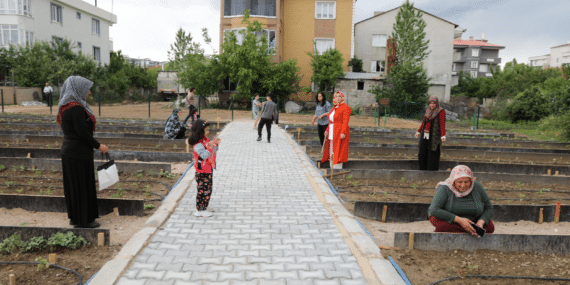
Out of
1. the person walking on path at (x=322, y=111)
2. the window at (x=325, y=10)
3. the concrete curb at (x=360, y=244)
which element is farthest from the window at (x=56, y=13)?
the concrete curb at (x=360, y=244)

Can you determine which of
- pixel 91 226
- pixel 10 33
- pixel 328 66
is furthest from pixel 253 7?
pixel 91 226

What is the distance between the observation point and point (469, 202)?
14.5 ft

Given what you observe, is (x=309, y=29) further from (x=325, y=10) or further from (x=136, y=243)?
(x=136, y=243)

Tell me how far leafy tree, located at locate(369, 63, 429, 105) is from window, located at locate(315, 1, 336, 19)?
7.30 metres

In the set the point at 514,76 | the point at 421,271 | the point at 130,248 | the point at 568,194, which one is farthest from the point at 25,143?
the point at 514,76

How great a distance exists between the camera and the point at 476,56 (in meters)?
69.6

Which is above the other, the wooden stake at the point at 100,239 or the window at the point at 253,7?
the window at the point at 253,7

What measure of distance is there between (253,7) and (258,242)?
94.9ft

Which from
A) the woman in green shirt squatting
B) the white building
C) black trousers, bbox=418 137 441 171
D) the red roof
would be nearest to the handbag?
the woman in green shirt squatting

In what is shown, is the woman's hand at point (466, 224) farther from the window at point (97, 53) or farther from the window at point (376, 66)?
the window at point (97, 53)

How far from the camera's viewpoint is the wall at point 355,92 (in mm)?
31359

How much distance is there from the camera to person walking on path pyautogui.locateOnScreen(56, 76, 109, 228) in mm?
4586

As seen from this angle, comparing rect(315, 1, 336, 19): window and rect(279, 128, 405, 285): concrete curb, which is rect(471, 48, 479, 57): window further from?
rect(279, 128, 405, 285): concrete curb

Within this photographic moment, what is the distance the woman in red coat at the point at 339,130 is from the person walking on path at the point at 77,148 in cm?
485
